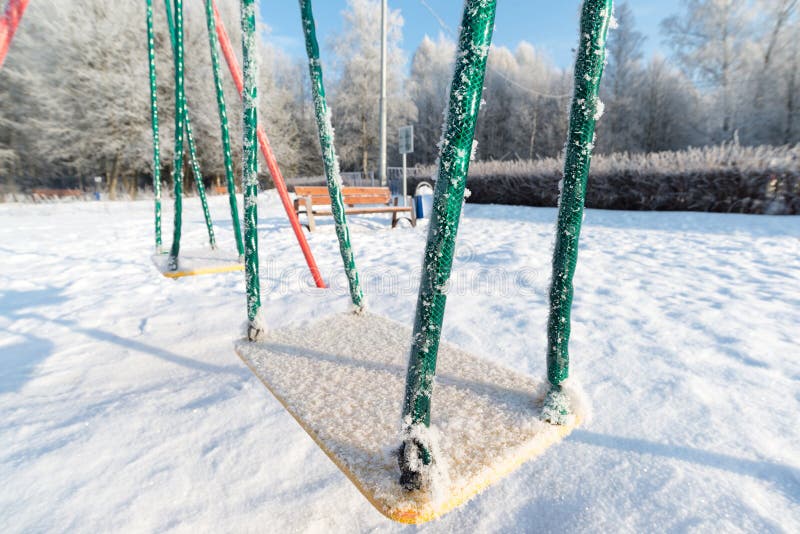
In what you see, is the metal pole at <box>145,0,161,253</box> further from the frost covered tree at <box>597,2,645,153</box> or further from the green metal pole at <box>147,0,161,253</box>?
the frost covered tree at <box>597,2,645,153</box>

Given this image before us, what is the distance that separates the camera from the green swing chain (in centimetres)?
129

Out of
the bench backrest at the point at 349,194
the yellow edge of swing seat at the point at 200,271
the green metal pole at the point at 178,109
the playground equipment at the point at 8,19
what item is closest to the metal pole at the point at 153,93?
the green metal pole at the point at 178,109

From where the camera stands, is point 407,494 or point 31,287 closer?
point 407,494

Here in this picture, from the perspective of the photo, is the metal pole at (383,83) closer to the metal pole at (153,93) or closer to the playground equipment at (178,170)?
the metal pole at (153,93)

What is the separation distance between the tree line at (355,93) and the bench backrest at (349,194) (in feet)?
8.26

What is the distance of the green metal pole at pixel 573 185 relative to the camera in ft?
2.67

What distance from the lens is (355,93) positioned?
65.4 feet

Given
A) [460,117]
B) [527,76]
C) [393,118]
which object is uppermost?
[527,76]

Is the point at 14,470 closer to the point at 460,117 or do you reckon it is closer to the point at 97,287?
the point at 460,117

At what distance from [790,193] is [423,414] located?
24.9 feet

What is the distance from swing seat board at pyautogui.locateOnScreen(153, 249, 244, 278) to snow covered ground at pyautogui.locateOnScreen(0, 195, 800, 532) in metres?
0.26

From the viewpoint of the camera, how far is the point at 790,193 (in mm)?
5602

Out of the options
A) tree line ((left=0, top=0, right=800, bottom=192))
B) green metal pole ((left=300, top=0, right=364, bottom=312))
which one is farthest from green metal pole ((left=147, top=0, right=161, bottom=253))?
tree line ((left=0, top=0, right=800, bottom=192))

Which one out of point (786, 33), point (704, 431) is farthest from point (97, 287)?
point (786, 33)
